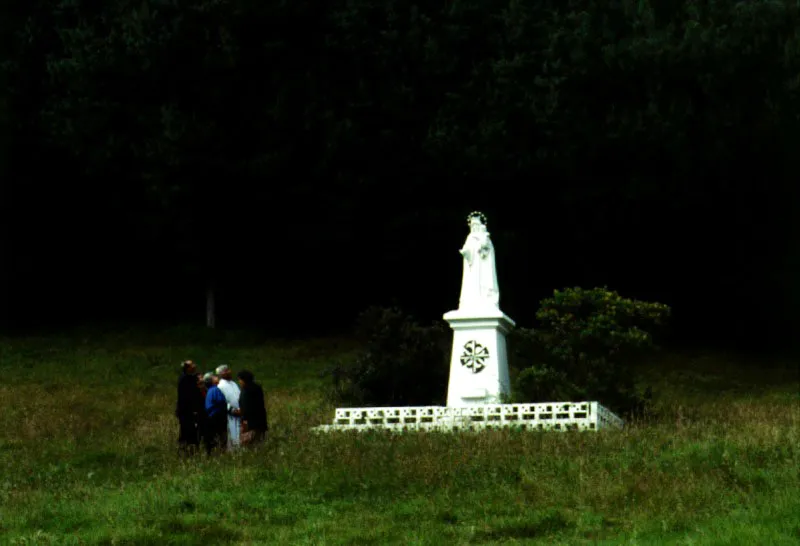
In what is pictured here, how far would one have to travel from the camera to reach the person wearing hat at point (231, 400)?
20.4 meters

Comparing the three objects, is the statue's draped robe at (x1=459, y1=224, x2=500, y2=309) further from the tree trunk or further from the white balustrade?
the tree trunk

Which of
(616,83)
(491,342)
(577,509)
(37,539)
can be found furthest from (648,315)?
(37,539)

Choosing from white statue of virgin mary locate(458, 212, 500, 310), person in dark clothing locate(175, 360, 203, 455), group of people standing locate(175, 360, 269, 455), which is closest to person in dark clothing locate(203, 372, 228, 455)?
group of people standing locate(175, 360, 269, 455)

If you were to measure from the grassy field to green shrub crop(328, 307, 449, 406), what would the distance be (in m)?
1.70

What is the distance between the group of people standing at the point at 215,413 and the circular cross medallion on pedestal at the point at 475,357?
601 cm

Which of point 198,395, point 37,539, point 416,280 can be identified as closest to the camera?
point 37,539

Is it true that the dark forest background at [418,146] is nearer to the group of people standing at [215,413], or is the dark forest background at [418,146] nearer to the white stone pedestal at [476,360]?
the white stone pedestal at [476,360]

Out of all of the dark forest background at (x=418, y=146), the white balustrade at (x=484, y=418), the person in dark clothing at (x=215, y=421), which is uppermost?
the dark forest background at (x=418, y=146)

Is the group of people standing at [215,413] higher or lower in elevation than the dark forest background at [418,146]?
lower

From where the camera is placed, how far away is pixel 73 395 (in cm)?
2780

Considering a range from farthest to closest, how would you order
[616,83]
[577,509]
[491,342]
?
1. [616,83]
2. [491,342]
3. [577,509]

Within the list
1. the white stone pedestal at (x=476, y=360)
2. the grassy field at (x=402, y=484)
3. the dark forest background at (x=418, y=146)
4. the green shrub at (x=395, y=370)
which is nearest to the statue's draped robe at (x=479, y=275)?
the white stone pedestal at (x=476, y=360)

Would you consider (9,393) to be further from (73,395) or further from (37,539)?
(37,539)

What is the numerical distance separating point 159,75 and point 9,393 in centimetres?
1280
